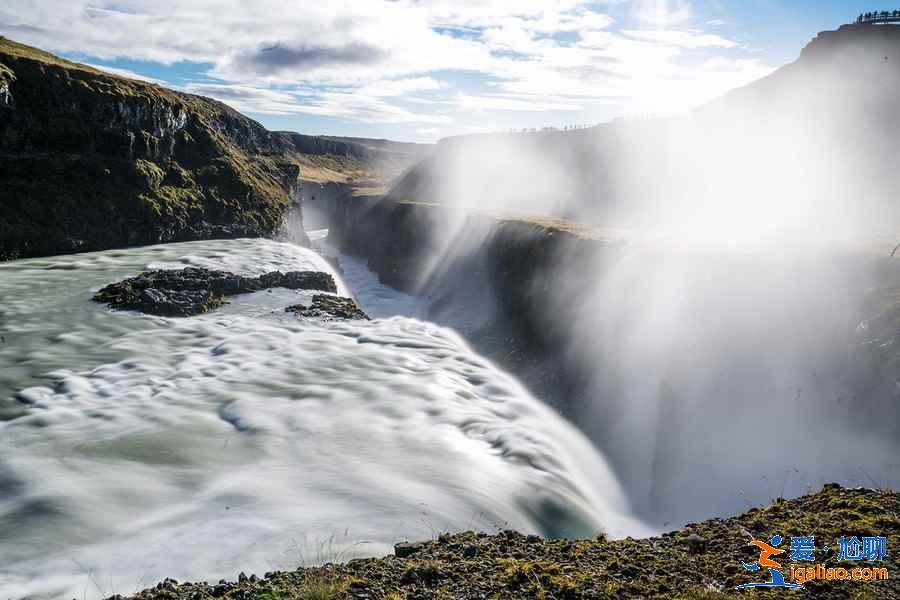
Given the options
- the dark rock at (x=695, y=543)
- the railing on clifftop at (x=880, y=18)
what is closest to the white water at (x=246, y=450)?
the dark rock at (x=695, y=543)

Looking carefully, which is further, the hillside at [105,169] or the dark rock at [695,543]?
the hillside at [105,169]

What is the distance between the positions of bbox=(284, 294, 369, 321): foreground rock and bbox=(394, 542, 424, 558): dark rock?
65.6ft

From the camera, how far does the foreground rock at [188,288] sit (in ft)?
84.3

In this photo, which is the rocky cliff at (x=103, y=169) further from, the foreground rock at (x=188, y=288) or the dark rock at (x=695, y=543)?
the dark rock at (x=695, y=543)

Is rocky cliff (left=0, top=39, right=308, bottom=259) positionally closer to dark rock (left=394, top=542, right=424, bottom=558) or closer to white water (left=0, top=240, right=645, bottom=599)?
white water (left=0, top=240, right=645, bottom=599)

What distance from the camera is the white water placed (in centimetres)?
886

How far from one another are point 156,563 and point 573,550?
6317 millimetres

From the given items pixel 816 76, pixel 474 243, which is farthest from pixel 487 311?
pixel 816 76

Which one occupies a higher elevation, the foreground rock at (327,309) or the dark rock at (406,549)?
the foreground rock at (327,309)

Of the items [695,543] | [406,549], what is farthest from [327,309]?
[695,543]

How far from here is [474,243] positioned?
46.2m

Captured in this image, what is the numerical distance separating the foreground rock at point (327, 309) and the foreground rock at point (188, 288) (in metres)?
3.37

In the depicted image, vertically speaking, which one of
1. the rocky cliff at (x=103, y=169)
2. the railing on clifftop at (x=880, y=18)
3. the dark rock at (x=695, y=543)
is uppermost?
the railing on clifftop at (x=880, y=18)

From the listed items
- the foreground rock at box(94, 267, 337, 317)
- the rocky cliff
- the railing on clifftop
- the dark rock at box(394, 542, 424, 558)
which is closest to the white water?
the dark rock at box(394, 542, 424, 558)
